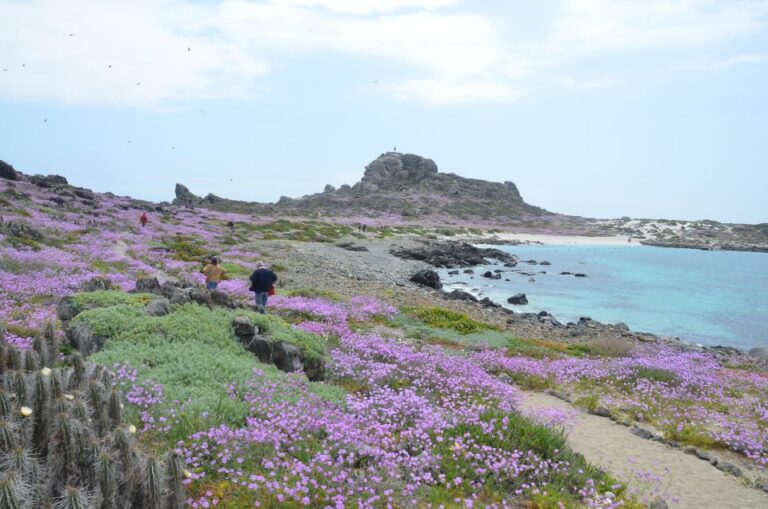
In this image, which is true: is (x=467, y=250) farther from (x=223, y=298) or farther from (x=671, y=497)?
(x=671, y=497)

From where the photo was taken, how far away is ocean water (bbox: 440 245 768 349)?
119ft

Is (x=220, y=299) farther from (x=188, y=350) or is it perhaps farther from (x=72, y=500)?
(x=72, y=500)

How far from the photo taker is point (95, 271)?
21.4 meters

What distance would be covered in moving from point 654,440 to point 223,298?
39.6ft

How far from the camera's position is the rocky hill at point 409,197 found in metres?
129

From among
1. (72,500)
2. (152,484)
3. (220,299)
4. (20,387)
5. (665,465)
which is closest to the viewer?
(72,500)

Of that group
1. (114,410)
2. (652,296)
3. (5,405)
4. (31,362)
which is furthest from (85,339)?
(652,296)

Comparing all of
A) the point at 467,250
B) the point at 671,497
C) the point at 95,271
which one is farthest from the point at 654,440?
the point at 467,250

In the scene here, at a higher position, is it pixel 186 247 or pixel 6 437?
pixel 6 437

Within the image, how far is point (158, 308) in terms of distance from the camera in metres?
12.4

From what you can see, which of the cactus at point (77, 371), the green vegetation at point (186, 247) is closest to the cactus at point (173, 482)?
the cactus at point (77, 371)

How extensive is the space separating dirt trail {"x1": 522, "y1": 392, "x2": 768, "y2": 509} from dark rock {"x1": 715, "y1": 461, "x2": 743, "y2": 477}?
16 cm

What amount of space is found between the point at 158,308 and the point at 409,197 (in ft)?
457

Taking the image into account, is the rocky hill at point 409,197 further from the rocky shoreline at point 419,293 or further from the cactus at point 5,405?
the cactus at point 5,405
